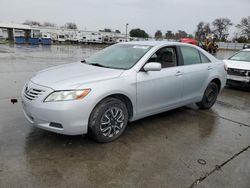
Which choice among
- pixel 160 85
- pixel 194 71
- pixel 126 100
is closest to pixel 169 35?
pixel 194 71

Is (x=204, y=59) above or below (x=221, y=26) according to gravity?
below

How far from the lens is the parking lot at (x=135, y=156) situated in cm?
259

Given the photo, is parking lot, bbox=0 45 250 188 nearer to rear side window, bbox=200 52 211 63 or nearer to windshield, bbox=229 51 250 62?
rear side window, bbox=200 52 211 63

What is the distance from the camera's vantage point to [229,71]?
7.91 meters

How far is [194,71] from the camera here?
4523 mm

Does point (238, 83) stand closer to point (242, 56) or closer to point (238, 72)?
point (238, 72)

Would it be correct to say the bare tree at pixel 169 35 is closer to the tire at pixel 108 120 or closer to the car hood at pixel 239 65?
the car hood at pixel 239 65

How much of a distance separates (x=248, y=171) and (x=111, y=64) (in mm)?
2599

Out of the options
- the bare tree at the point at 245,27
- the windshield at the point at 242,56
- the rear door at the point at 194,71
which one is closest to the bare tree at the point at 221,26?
the bare tree at the point at 245,27

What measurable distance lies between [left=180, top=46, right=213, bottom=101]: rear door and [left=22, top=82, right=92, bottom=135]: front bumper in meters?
2.23

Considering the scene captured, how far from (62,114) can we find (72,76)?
651mm

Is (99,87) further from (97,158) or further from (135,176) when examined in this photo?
(135,176)

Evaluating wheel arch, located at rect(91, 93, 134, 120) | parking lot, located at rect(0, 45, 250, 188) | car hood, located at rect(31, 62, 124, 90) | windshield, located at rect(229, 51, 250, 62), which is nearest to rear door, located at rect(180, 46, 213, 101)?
parking lot, located at rect(0, 45, 250, 188)

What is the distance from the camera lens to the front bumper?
2.89m
